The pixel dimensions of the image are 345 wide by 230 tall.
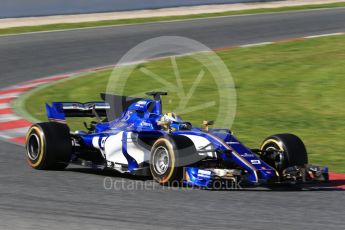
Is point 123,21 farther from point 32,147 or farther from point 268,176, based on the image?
point 268,176

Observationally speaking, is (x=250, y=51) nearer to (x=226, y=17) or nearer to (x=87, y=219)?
(x=226, y=17)

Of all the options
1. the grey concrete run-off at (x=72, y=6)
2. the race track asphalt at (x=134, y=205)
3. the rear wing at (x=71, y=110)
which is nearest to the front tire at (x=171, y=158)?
the race track asphalt at (x=134, y=205)

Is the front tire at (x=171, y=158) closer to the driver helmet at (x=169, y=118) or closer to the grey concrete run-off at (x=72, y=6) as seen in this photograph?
the driver helmet at (x=169, y=118)

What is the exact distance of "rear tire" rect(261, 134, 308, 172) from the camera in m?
9.69

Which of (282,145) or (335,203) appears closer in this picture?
(335,203)

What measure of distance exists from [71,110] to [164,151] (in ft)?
7.43

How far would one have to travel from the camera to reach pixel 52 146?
10.1m

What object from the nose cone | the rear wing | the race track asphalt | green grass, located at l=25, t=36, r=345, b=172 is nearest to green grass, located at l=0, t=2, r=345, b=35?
green grass, located at l=25, t=36, r=345, b=172

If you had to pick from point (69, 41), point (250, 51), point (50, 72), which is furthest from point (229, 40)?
point (50, 72)

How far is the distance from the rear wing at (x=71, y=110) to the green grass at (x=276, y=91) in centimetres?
254

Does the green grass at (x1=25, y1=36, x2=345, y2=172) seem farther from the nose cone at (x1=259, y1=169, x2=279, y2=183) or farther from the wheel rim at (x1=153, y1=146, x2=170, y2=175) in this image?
the wheel rim at (x1=153, y1=146, x2=170, y2=175)

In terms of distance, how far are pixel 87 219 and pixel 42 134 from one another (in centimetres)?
279

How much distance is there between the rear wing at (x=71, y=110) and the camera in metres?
11.0

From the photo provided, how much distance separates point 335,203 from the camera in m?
8.59
